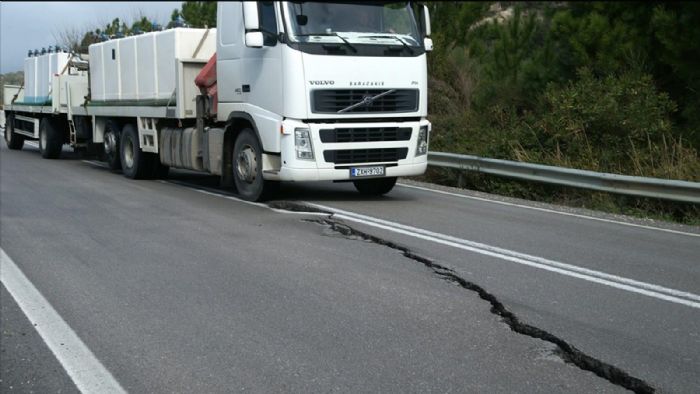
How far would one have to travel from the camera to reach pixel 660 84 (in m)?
14.2

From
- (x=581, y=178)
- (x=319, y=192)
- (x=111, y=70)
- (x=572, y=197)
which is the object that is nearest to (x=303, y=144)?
(x=319, y=192)

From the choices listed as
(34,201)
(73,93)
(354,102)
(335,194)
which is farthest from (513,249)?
(73,93)

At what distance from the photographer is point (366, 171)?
10773 mm

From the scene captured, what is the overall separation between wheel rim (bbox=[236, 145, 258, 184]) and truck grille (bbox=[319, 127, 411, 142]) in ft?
3.98

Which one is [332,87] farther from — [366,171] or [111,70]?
[111,70]

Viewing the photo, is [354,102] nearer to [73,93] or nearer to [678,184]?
[678,184]

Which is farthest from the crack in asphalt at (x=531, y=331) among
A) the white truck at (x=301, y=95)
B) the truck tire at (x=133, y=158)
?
the truck tire at (x=133, y=158)

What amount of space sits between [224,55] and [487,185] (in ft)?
16.1

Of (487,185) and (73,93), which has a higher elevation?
(73,93)

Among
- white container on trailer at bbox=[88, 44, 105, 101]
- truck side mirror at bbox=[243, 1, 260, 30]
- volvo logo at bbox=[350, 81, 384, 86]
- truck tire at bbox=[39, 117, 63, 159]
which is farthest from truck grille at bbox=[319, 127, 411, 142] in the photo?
truck tire at bbox=[39, 117, 63, 159]

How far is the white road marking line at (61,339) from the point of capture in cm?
439

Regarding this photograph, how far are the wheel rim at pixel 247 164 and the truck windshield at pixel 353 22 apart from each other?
184 centimetres

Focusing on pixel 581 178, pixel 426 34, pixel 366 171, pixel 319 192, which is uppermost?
pixel 426 34

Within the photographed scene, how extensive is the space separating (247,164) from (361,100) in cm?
187
